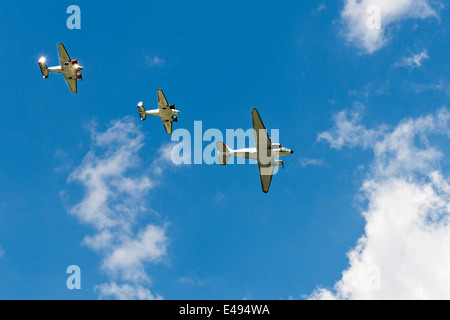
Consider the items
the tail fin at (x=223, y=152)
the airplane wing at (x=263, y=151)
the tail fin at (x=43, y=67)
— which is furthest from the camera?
the tail fin at (x=43, y=67)

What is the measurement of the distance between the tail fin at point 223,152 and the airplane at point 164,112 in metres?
23.5

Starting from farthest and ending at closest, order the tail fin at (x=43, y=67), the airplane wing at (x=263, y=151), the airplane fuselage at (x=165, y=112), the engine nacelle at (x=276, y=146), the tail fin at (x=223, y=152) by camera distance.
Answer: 1. the airplane fuselage at (x=165, y=112)
2. the tail fin at (x=43, y=67)
3. the tail fin at (x=223, y=152)
4. the engine nacelle at (x=276, y=146)
5. the airplane wing at (x=263, y=151)

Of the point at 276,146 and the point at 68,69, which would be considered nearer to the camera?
the point at 276,146

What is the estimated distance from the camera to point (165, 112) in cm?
10312

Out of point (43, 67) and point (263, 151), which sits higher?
point (43, 67)

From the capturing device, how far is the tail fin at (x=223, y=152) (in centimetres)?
8444

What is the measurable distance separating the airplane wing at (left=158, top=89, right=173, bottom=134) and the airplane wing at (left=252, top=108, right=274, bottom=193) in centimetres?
3772

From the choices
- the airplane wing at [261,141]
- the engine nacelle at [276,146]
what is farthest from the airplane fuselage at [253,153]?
the airplane wing at [261,141]

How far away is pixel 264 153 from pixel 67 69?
5741cm

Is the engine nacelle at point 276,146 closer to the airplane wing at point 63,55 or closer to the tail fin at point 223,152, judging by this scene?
the tail fin at point 223,152

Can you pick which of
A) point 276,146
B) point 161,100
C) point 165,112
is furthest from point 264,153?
point 165,112

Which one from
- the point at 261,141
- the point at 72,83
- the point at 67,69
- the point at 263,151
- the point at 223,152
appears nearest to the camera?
the point at 261,141

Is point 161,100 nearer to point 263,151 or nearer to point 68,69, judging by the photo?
point 68,69
